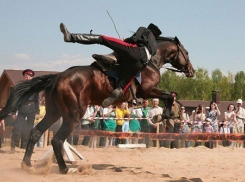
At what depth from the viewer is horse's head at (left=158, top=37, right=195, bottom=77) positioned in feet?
32.8

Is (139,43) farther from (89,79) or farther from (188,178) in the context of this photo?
(188,178)

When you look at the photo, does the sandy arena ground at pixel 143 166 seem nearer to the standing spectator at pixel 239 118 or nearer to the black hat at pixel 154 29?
the standing spectator at pixel 239 118

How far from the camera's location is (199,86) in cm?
8731

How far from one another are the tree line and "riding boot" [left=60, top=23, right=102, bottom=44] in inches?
2960

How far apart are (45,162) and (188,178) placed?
2.89 m

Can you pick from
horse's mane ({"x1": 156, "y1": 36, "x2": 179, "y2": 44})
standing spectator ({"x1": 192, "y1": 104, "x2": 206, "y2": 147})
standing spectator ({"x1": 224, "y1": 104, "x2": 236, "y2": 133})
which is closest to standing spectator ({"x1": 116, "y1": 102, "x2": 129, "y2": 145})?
standing spectator ({"x1": 192, "y1": 104, "x2": 206, "y2": 147})

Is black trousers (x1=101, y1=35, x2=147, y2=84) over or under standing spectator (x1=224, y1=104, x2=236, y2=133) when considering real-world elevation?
over

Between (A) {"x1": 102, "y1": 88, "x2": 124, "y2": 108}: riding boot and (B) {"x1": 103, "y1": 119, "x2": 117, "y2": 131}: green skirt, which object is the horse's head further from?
(B) {"x1": 103, "y1": 119, "x2": 117, "y2": 131}: green skirt

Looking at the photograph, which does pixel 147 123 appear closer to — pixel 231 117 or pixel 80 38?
pixel 231 117

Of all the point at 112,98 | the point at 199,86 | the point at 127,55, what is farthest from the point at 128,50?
the point at 199,86

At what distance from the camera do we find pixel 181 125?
15781 millimetres

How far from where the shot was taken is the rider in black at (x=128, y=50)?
28.1 ft

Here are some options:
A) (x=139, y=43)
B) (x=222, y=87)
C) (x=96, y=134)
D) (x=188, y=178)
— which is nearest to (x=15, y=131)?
(x=96, y=134)

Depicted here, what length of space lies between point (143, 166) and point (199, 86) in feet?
259
